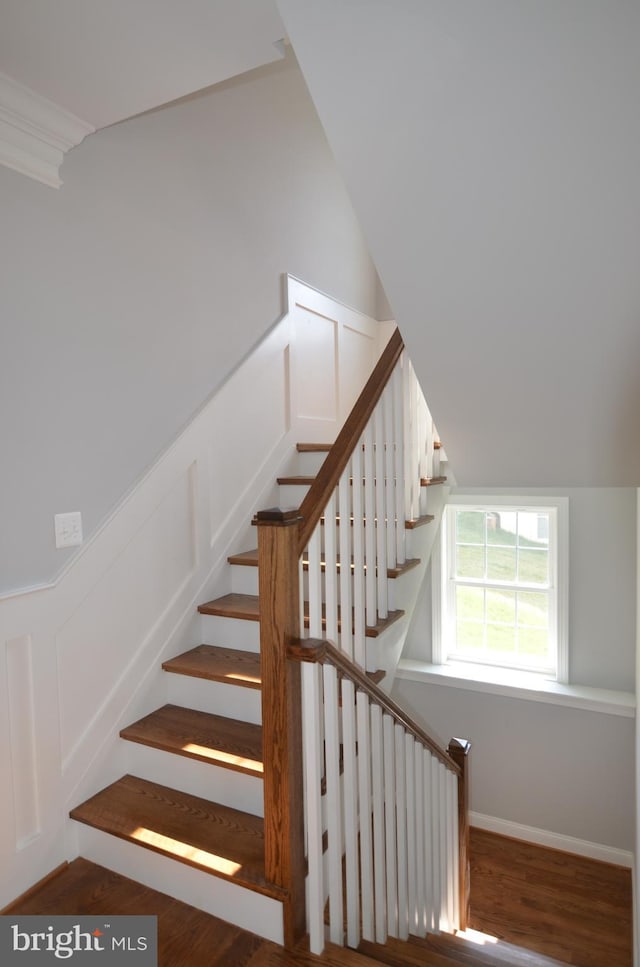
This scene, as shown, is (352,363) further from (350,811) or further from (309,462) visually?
(350,811)

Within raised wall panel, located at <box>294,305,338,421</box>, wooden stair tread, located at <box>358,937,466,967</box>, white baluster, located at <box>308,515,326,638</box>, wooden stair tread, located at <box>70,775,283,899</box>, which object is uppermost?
raised wall panel, located at <box>294,305,338,421</box>

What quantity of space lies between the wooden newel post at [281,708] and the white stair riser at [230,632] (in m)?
0.85

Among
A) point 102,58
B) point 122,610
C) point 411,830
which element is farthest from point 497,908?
point 102,58

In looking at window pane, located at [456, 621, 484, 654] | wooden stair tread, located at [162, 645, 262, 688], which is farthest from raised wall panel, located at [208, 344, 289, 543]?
window pane, located at [456, 621, 484, 654]

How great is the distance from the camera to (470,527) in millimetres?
4008

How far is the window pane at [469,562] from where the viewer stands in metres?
3.98

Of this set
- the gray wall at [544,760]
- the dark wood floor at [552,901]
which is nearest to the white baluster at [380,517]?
the gray wall at [544,760]

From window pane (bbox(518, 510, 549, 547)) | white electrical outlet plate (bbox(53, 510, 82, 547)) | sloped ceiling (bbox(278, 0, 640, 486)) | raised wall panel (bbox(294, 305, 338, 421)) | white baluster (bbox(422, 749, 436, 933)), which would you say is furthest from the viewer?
window pane (bbox(518, 510, 549, 547))

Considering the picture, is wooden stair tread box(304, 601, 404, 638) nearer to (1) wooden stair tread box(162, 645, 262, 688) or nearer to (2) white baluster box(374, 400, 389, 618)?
(2) white baluster box(374, 400, 389, 618)

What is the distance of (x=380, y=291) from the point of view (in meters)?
4.62

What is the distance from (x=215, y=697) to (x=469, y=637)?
231cm

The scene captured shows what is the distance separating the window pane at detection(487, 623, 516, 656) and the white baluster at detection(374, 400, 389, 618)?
1899 millimetres

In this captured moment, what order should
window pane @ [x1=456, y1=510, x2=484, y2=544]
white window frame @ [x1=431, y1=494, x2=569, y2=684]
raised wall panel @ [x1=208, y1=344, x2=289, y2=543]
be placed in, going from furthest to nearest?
window pane @ [x1=456, y1=510, x2=484, y2=544]
white window frame @ [x1=431, y1=494, x2=569, y2=684]
raised wall panel @ [x1=208, y1=344, x2=289, y2=543]

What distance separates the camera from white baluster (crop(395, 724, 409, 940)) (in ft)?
6.52
